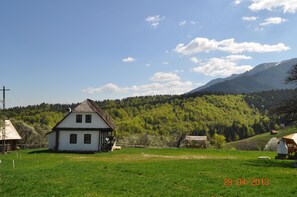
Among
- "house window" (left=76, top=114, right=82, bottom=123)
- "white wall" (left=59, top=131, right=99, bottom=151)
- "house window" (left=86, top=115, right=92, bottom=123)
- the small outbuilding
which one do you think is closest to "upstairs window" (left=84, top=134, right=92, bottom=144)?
"white wall" (left=59, top=131, right=99, bottom=151)

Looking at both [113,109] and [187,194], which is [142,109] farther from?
[187,194]

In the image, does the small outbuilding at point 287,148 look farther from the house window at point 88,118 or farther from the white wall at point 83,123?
the house window at point 88,118

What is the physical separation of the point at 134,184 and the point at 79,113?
33357mm

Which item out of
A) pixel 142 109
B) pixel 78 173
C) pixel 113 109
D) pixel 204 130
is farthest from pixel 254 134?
pixel 78 173

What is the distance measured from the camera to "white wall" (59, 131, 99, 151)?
167 ft

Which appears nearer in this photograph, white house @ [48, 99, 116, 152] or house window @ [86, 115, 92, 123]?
white house @ [48, 99, 116, 152]

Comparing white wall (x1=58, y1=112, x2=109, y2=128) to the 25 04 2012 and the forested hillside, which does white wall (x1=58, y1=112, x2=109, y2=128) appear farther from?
the forested hillside

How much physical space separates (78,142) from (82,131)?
5.91 feet

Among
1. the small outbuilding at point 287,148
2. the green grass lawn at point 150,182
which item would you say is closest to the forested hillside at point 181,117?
the small outbuilding at point 287,148

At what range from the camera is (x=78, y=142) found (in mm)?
51281

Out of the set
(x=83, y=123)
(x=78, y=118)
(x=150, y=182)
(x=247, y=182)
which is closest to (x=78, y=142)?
(x=83, y=123)

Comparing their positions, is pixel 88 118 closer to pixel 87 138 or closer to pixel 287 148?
pixel 87 138

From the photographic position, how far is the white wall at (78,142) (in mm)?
50875

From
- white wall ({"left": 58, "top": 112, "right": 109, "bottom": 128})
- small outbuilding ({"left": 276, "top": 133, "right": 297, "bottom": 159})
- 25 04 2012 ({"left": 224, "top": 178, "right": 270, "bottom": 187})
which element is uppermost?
white wall ({"left": 58, "top": 112, "right": 109, "bottom": 128})
